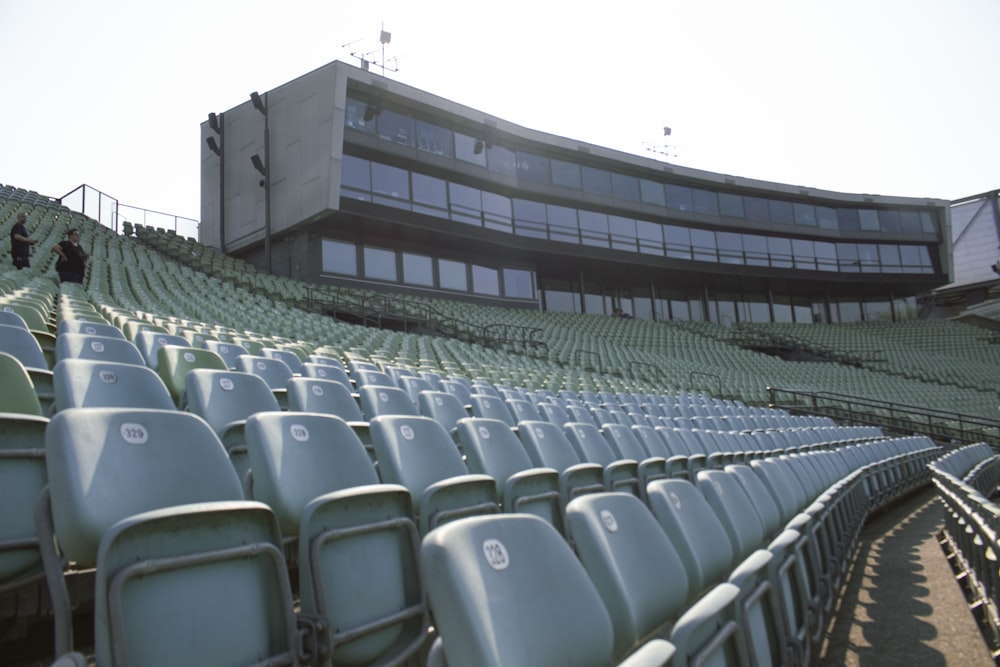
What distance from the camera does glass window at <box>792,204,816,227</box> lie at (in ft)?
103

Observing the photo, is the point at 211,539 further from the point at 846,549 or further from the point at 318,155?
the point at 318,155

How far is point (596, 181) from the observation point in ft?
86.4

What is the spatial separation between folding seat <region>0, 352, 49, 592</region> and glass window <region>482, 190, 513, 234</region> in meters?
20.9

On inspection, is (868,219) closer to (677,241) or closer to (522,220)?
(677,241)

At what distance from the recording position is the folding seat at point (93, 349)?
3686 millimetres

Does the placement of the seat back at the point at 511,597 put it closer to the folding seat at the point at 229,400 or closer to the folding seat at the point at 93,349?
the folding seat at the point at 229,400

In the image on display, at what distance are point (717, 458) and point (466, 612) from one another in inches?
147

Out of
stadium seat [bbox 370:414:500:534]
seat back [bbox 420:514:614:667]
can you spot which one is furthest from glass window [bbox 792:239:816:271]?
seat back [bbox 420:514:614:667]

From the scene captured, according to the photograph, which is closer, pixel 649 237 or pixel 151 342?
pixel 151 342

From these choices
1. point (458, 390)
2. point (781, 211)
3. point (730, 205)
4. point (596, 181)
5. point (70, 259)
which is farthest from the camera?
point (781, 211)

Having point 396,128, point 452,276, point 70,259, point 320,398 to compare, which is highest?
point 396,128

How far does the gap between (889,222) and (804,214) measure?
4.86 m

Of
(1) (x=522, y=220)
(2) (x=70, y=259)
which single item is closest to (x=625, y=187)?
(1) (x=522, y=220)

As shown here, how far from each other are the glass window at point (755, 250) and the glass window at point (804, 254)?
1.65m
